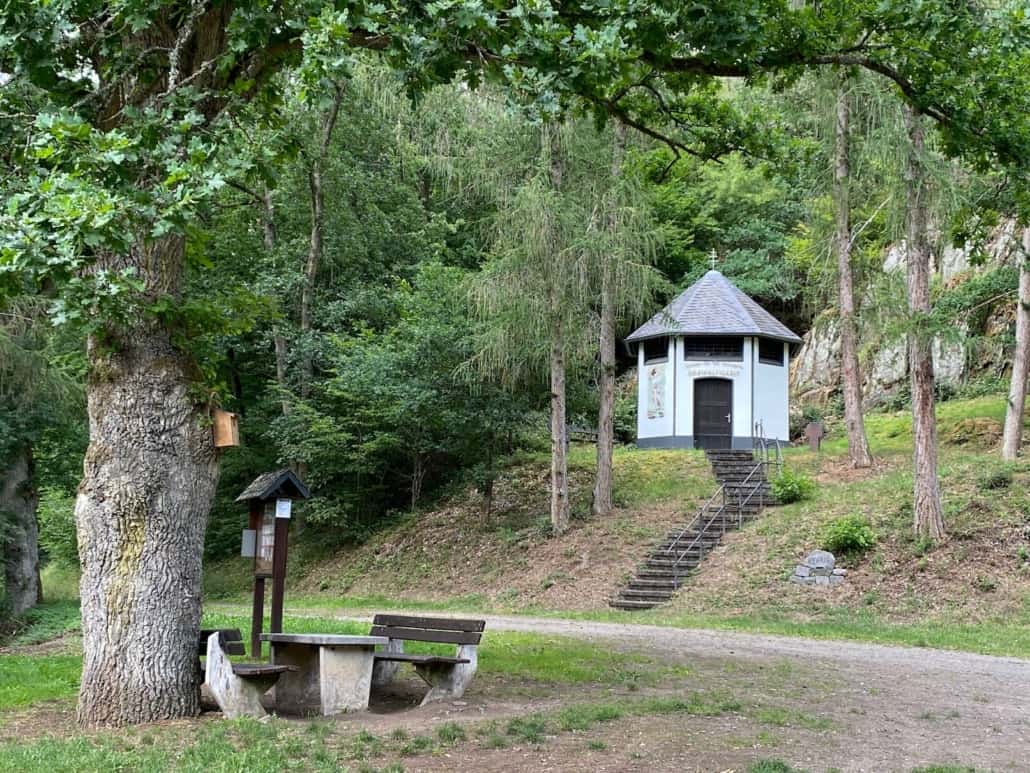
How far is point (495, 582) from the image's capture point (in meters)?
18.7

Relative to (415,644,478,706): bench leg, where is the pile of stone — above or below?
above

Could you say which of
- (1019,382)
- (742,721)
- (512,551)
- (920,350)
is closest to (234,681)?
(742,721)

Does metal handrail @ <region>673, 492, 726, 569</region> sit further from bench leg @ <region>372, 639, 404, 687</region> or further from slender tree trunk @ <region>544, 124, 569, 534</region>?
bench leg @ <region>372, 639, 404, 687</region>

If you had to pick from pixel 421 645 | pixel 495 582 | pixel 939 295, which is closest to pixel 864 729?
pixel 421 645

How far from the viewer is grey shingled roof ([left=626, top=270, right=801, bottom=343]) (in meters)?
26.2

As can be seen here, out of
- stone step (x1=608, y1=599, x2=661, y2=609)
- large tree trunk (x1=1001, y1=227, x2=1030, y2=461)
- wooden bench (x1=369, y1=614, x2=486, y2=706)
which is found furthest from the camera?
large tree trunk (x1=1001, y1=227, x2=1030, y2=461)

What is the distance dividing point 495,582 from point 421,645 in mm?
8255

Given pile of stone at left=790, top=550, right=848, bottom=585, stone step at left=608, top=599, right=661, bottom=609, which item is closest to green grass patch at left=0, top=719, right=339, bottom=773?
stone step at left=608, top=599, right=661, bottom=609

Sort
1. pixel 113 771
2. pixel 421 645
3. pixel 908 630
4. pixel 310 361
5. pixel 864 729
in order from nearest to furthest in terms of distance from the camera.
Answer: pixel 113 771
pixel 864 729
pixel 421 645
pixel 908 630
pixel 310 361

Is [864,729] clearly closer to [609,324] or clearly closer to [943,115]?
[943,115]

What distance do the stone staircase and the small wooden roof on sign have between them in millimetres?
8355

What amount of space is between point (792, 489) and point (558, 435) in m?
4.73

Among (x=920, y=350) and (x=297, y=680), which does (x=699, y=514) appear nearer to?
(x=920, y=350)

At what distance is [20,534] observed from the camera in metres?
17.7
